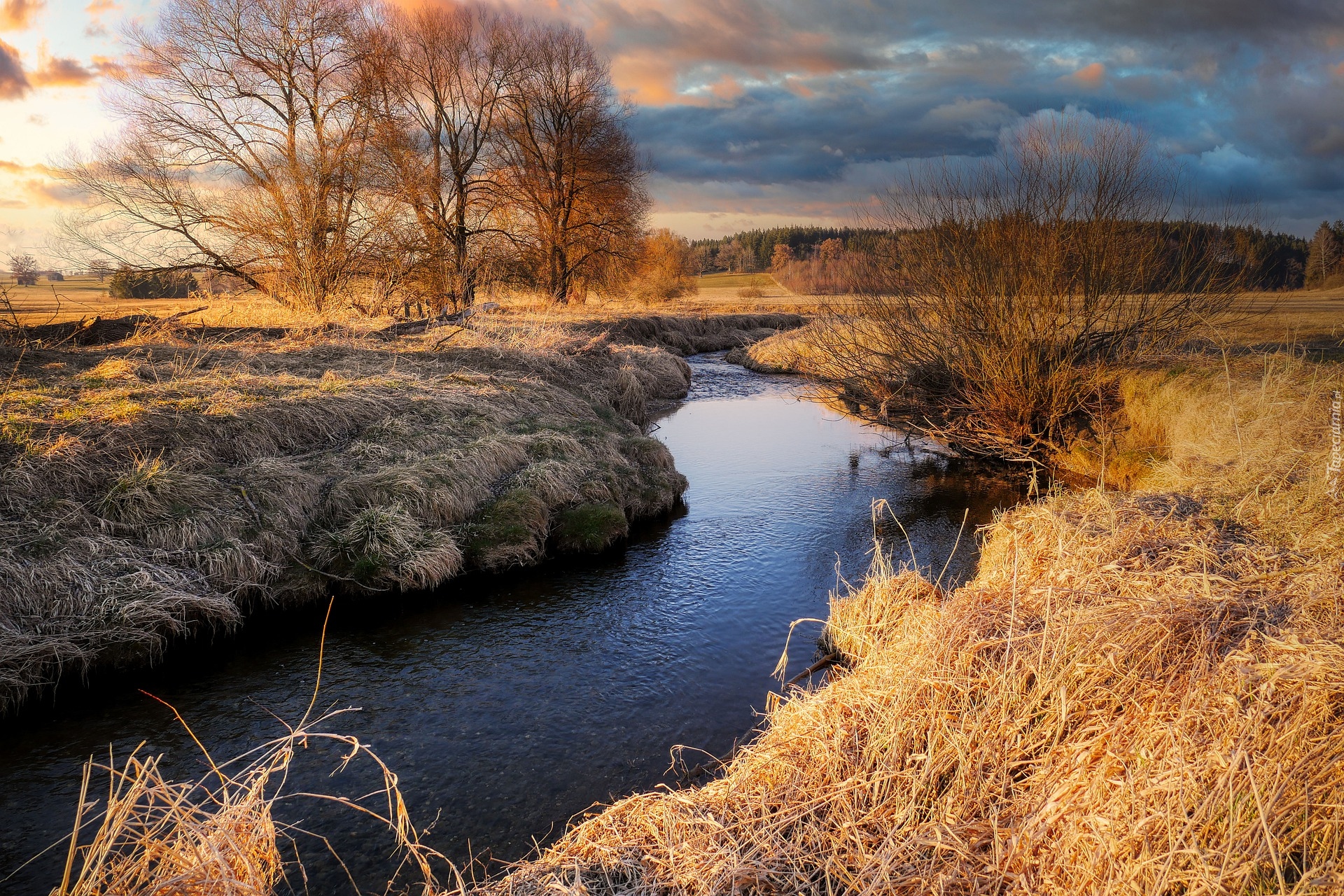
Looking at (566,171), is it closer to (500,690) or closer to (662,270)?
(662,270)

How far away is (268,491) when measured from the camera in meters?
8.04

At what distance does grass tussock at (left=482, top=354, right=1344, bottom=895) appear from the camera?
9.30 ft

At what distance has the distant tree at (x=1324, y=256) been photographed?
24469mm

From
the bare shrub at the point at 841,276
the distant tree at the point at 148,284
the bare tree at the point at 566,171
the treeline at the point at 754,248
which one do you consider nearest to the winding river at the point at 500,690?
the bare shrub at the point at 841,276

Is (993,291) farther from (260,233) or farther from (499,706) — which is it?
(260,233)

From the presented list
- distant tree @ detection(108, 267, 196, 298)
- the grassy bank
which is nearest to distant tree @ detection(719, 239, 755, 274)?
distant tree @ detection(108, 267, 196, 298)

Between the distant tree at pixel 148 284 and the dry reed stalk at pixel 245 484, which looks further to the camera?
the distant tree at pixel 148 284

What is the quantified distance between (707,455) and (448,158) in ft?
58.4

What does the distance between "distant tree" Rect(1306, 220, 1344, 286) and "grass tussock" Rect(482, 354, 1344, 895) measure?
26768 mm

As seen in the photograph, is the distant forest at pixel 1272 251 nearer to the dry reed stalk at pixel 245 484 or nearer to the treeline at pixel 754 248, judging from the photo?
the dry reed stalk at pixel 245 484

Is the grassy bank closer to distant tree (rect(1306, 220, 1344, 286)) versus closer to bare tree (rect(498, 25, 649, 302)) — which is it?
bare tree (rect(498, 25, 649, 302))

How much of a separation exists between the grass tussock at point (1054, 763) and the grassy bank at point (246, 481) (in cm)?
484

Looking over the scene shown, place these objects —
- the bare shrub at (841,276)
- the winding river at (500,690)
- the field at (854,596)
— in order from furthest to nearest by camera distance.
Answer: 1. the bare shrub at (841,276)
2. the winding river at (500,690)
3. the field at (854,596)

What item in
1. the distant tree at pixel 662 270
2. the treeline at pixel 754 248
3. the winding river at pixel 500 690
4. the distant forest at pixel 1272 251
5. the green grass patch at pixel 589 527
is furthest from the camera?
the treeline at pixel 754 248
